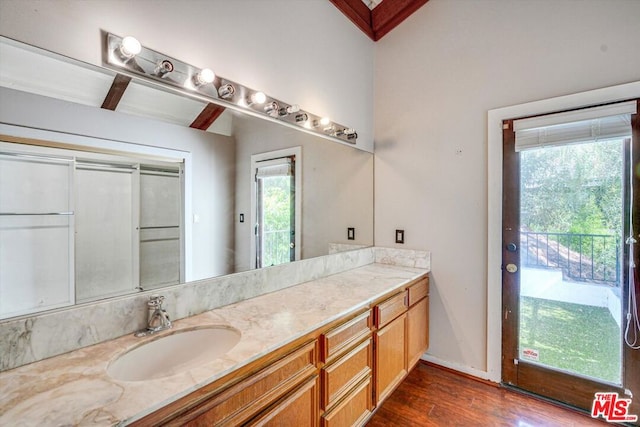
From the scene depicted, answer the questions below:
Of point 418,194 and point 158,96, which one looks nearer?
point 158,96

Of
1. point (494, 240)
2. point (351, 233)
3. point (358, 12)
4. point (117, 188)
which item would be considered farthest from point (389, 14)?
point (117, 188)

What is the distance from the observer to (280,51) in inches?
75.6

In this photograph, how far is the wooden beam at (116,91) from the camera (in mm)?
1198

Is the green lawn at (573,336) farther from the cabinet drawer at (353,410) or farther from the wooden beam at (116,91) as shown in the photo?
the wooden beam at (116,91)

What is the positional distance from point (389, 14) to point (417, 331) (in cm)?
280

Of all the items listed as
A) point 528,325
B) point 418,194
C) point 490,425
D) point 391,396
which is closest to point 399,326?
point 391,396

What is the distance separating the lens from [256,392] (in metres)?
1.03

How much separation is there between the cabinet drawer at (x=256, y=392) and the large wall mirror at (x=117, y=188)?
0.64 meters

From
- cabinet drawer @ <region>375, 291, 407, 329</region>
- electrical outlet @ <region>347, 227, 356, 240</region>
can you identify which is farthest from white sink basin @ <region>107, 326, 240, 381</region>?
electrical outlet @ <region>347, 227, 356, 240</region>

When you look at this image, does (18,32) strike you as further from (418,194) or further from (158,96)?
(418,194)

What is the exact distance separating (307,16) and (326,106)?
0.65m

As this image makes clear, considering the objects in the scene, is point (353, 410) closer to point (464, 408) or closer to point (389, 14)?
point (464, 408)

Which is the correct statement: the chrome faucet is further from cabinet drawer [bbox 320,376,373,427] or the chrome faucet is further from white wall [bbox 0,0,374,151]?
white wall [bbox 0,0,374,151]

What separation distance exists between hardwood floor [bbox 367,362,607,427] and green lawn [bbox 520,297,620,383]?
0.99 ft
